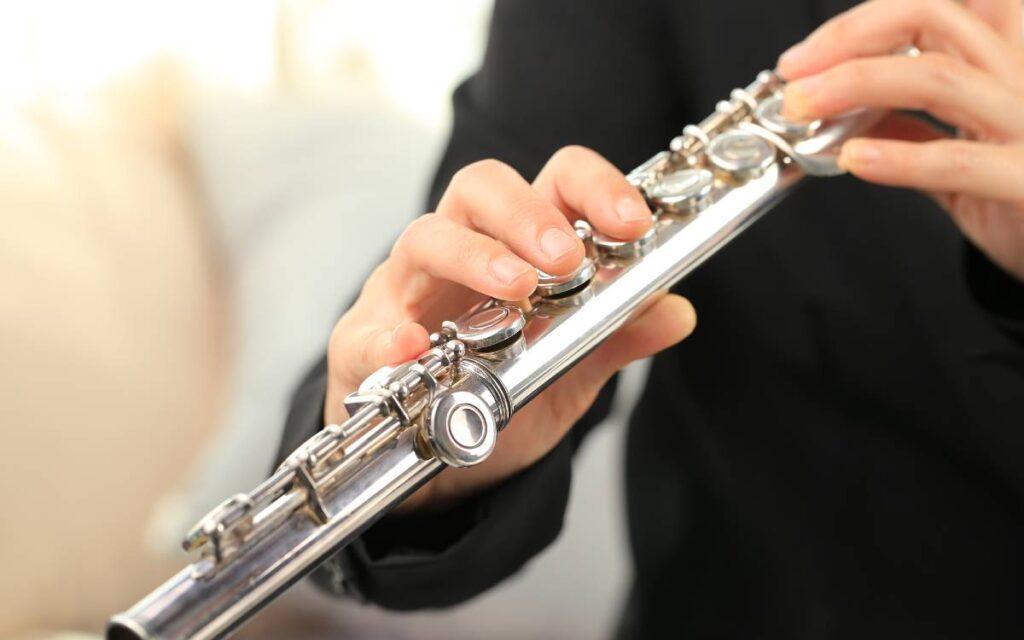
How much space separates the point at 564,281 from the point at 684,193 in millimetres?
88

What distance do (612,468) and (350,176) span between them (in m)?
0.45

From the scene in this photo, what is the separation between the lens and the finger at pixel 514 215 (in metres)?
0.38

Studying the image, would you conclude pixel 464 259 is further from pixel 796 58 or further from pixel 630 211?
pixel 796 58

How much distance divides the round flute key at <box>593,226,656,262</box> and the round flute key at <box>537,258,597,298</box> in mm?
24

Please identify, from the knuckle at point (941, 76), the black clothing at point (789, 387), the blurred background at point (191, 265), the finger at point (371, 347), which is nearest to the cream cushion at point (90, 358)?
the blurred background at point (191, 265)

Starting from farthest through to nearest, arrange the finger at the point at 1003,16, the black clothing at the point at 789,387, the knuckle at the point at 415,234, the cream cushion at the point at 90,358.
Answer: the cream cushion at the point at 90,358 → the black clothing at the point at 789,387 → the finger at the point at 1003,16 → the knuckle at the point at 415,234

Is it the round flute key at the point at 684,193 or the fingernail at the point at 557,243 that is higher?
the round flute key at the point at 684,193

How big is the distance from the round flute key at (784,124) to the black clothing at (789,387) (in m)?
0.19

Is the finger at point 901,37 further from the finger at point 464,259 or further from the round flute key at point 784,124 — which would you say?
the finger at point 464,259

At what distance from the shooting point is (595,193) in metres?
0.42

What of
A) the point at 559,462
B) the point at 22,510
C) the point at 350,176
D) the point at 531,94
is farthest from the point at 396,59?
the point at 559,462

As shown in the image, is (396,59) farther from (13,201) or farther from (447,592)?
(447,592)

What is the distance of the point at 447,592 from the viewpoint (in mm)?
531

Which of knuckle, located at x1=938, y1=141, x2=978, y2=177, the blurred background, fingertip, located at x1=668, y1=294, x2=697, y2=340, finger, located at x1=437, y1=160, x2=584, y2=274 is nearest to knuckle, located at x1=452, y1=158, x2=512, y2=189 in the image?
finger, located at x1=437, y1=160, x2=584, y2=274
